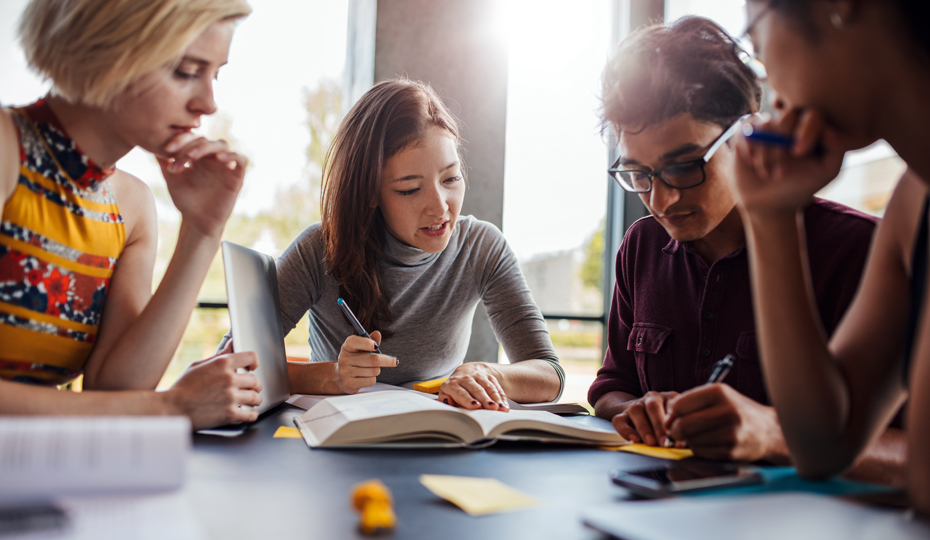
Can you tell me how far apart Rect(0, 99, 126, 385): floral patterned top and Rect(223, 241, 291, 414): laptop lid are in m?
0.25

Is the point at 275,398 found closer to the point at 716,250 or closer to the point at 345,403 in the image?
the point at 345,403

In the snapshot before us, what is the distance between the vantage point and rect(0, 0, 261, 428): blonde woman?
897mm

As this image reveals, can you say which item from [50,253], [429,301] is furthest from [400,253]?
[50,253]

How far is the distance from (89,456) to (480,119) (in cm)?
236

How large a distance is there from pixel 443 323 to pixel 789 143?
124 cm

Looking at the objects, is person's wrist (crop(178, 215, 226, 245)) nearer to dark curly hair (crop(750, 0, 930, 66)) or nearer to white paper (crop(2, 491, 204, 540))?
white paper (crop(2, 491, 204, 540))

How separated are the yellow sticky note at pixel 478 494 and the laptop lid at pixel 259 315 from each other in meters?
0.52

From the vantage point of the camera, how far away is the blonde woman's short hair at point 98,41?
0.89 metres

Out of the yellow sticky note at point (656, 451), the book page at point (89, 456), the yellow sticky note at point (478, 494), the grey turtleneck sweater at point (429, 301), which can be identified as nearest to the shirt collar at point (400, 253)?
the grey turtleneck sweater at point (429, 301)

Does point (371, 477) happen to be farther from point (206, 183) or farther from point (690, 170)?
point (690, 170)

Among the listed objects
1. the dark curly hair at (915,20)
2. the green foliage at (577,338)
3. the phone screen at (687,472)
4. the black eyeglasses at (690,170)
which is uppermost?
the dark curly hair at (915,20)

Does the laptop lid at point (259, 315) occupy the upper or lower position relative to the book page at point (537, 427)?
upper

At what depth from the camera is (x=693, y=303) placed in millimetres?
1346

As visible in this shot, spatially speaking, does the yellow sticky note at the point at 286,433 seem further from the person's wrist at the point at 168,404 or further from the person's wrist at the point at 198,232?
the person's wrist at the point at 198,232
